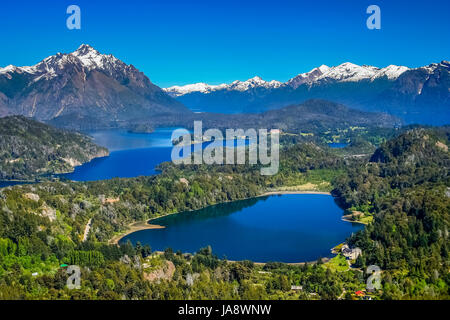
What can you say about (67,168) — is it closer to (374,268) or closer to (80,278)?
(80,278)

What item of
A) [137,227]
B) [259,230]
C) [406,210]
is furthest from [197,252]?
[406,210]

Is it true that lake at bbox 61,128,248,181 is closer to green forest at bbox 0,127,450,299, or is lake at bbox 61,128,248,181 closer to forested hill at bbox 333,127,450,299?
green forest at bbox 0,127,450,299

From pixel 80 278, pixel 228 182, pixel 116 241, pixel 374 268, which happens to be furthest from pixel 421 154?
pixel 80 278

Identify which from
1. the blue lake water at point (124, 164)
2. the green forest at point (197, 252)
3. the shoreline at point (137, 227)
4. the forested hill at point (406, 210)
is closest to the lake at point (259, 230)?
the shoreline at point (137, 227)

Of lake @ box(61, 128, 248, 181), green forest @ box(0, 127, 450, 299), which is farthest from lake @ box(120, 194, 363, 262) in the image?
lake @ box(61, 128, 248, 181)

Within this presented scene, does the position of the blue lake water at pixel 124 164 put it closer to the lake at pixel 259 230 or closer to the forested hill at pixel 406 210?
the lake at pixel 259 230

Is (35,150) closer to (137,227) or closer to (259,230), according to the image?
(137,227)
